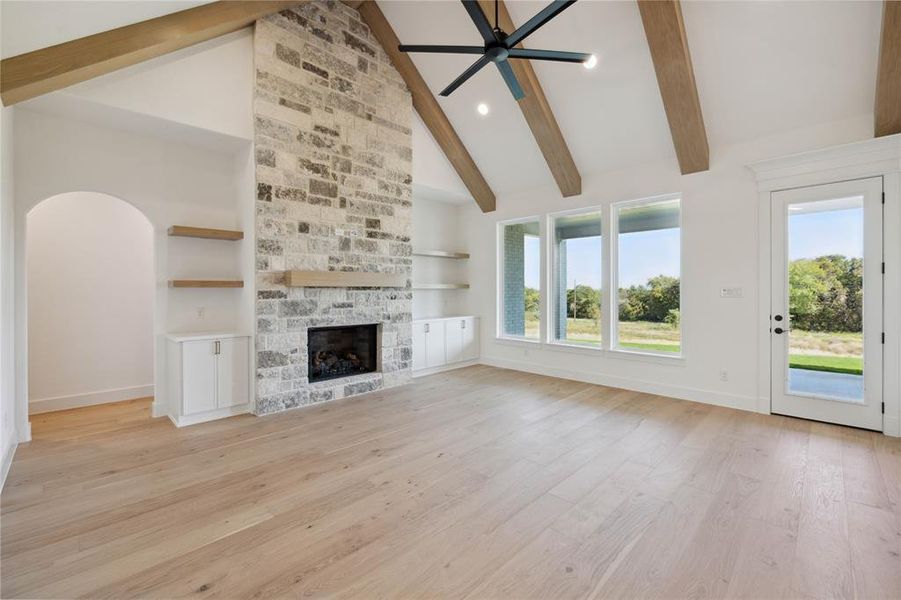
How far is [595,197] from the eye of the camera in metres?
5.65

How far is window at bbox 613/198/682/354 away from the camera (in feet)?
16.6

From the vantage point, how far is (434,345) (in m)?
6.34

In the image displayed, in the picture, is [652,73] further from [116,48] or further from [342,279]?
[116,48]

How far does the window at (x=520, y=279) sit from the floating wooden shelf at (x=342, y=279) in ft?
7.09

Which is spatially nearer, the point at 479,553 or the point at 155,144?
the point at 479,553

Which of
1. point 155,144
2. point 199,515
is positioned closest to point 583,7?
point 155,144

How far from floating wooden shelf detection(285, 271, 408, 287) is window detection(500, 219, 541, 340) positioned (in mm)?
2160

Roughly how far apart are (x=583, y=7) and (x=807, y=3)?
5.99ft

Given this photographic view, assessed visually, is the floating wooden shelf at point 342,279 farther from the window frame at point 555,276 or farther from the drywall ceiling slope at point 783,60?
the drywall ceiling slope at point 783,60

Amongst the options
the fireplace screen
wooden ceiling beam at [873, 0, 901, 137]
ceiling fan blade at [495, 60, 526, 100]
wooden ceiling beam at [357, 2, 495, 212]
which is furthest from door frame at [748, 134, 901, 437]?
the fireplace screen

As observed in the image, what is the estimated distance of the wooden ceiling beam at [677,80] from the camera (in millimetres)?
3600

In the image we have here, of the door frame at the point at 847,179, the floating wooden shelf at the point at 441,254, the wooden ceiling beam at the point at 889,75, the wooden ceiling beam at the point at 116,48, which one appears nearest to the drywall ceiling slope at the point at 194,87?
the wooden ceiling beam at the point at 116,48

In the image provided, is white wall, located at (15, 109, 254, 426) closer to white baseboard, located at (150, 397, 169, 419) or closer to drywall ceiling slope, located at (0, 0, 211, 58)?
white baseboard, located at (150, 397, 169, 419)

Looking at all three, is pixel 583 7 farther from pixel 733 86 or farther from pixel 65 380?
pixel 65 380
